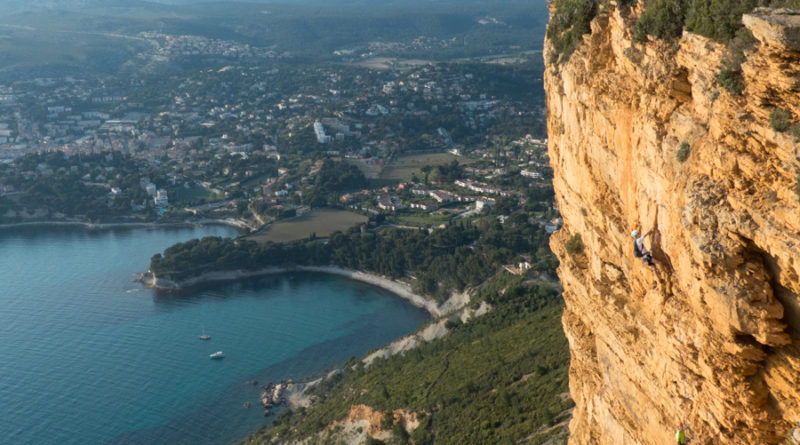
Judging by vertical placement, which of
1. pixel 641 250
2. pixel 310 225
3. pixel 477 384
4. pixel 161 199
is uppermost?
pixel 641 250

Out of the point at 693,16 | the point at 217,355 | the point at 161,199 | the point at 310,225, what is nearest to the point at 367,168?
the point at 310,225

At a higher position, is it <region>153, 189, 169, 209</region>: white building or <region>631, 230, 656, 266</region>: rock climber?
<region>631, 230, 656, 266</region>: rock climber

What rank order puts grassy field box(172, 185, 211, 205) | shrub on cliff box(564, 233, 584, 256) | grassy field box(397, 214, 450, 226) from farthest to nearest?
1. grassy field box(172, 185, 211, 205)
2. grassy field box(397, 214, 450, 226)
3. shrub on cliff box(564, 233, 584, 256)

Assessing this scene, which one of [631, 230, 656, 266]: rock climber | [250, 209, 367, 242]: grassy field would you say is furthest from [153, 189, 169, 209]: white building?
[631, 230, 656, 266]: rock climber

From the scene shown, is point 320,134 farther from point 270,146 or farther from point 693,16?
point 693,16

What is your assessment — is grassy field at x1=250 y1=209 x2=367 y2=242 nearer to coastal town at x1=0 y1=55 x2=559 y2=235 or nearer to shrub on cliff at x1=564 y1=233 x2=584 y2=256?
coastal town at x1=0 y1=55 x2=559 y2=235

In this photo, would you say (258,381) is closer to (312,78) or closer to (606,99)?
(606,99)

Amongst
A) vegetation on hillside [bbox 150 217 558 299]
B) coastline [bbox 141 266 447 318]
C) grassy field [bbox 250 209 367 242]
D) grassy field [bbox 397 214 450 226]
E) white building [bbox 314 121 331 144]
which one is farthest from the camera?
white building [bbox 314 121 331 144]
